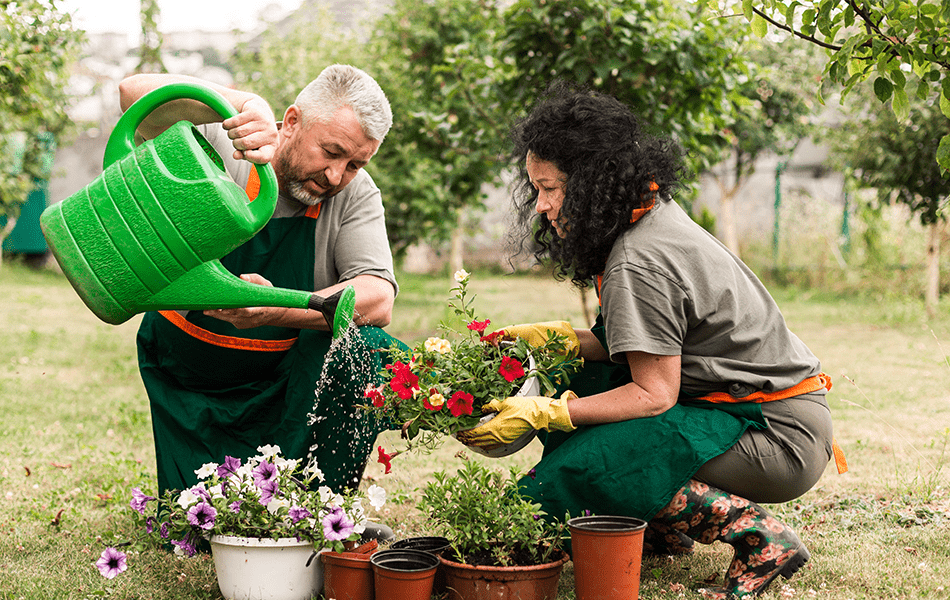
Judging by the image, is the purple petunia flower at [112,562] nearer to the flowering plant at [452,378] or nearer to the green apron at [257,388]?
the green apron at [257,388]

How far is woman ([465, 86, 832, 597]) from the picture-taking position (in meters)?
1.96

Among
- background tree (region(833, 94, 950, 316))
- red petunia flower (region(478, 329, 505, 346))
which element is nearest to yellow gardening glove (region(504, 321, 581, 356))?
red petunia flower (region(478, 329, 505, 346))

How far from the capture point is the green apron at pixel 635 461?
1.96m

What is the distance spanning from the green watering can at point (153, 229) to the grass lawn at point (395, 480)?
0.78 metres

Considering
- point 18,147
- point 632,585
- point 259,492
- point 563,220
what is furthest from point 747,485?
point 18,147

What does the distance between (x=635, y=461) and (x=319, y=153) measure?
1180 mm

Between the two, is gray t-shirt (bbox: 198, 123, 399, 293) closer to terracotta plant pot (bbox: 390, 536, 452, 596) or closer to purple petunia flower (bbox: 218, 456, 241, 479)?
purple petunia flower (bbox: 218, 456, 241, 479)

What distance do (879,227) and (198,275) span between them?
1039cm

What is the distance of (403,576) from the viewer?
1798 mm

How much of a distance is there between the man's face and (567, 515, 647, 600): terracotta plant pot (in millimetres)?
1151

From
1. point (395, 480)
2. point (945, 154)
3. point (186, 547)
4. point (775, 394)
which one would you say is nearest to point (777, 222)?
point (395, 480)

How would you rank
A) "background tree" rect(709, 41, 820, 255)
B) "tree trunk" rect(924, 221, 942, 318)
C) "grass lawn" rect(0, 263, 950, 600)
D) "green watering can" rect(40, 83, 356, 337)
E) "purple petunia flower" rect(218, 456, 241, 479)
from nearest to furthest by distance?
"green watering can" rect(40, 83, 356, 337), "purple petunia flower" rect(218, 456, 241, 479), "grass lawn" rect(0, 263, 950, 600), "tree trunk" rect(924, 221, 942, 318), "background tree" rect(709, 41, 820, 255)

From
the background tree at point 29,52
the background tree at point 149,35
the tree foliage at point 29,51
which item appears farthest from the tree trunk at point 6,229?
the tree foliage at point 29,51

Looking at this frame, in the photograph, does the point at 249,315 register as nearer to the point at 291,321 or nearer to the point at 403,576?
the point at 291,321
